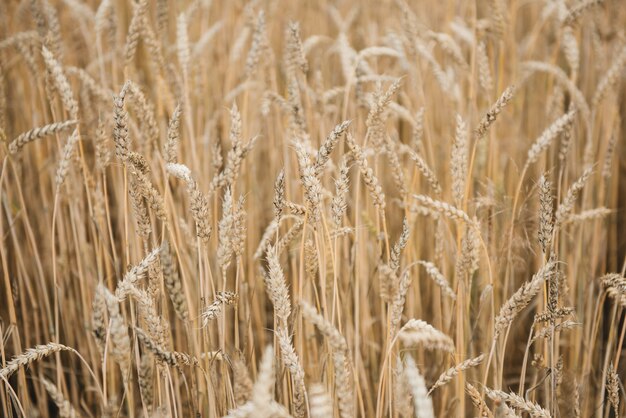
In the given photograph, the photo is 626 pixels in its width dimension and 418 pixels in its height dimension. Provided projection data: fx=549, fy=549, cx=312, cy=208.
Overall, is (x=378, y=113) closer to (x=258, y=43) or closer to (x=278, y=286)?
(x=278, y=286)

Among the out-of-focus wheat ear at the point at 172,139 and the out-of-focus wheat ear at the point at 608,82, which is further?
the out-of-focus wheat ear at the point at 608,82

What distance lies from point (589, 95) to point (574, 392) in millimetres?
1625

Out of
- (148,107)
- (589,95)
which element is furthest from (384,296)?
(589,95)

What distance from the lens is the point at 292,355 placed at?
2.93ft

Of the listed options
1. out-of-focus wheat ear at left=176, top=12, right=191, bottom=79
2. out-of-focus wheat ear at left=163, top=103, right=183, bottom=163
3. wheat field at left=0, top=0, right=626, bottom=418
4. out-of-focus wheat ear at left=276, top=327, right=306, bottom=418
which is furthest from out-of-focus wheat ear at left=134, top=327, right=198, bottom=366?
out-of-focus wheat ear at left=176, top=12, right=191, bottom=79

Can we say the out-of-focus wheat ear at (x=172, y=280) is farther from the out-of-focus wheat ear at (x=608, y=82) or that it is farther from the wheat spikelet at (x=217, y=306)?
the out-of-focus wheat ear at (x=608, y=82)

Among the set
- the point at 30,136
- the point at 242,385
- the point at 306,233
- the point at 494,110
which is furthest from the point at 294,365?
the point at 30,136

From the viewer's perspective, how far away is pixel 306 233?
51.6 inches

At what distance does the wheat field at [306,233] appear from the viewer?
97 cm

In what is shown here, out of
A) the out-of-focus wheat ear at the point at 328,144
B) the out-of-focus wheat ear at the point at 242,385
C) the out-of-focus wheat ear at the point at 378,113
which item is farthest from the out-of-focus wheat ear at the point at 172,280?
the out-of-focus wheat ear at the point at 378,113

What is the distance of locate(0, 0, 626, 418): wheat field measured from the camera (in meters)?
0.97

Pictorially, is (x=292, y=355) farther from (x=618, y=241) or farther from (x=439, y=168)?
(x=618, y=241)

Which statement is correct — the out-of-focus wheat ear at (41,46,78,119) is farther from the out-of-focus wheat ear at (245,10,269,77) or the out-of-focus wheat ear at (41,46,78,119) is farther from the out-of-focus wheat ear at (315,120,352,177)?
the out-of-focus wheat ear at (315,120,352,177)

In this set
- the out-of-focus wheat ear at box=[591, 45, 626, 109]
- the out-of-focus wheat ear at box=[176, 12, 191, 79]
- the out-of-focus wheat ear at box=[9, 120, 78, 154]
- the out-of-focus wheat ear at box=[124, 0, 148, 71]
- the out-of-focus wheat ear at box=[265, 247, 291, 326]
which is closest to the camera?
the out-of-focus wheat ear at box=[265, 247, 291, 326]
